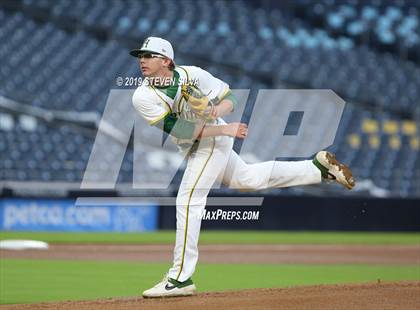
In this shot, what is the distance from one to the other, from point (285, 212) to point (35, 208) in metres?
5.72

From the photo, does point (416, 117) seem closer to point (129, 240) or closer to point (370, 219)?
point (370, 219)

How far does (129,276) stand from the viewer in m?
11.3

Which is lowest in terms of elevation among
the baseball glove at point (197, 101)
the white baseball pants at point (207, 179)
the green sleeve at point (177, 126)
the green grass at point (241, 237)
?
the green grass at point (241, 237)

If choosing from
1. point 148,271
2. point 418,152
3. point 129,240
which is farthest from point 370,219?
point 148,271

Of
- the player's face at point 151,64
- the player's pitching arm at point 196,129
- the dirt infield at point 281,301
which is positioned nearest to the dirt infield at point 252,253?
the dirt infield at point 281,301

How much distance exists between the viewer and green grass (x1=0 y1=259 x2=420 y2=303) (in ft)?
31.2

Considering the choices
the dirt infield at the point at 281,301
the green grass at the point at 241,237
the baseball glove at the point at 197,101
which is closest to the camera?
the dirt infield at the point at 281,301

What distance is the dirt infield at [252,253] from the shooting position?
13.9 meters

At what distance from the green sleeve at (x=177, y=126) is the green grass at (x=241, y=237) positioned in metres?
9.11

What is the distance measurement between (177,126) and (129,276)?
391 centimetres

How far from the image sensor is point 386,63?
27.9 m

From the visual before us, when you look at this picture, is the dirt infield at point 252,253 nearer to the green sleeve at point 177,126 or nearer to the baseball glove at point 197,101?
the baseball glove at point 197,101

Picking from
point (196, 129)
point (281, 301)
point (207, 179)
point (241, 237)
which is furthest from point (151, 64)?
point (241, 237)

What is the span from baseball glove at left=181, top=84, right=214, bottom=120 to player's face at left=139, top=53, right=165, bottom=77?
0.29 meters
